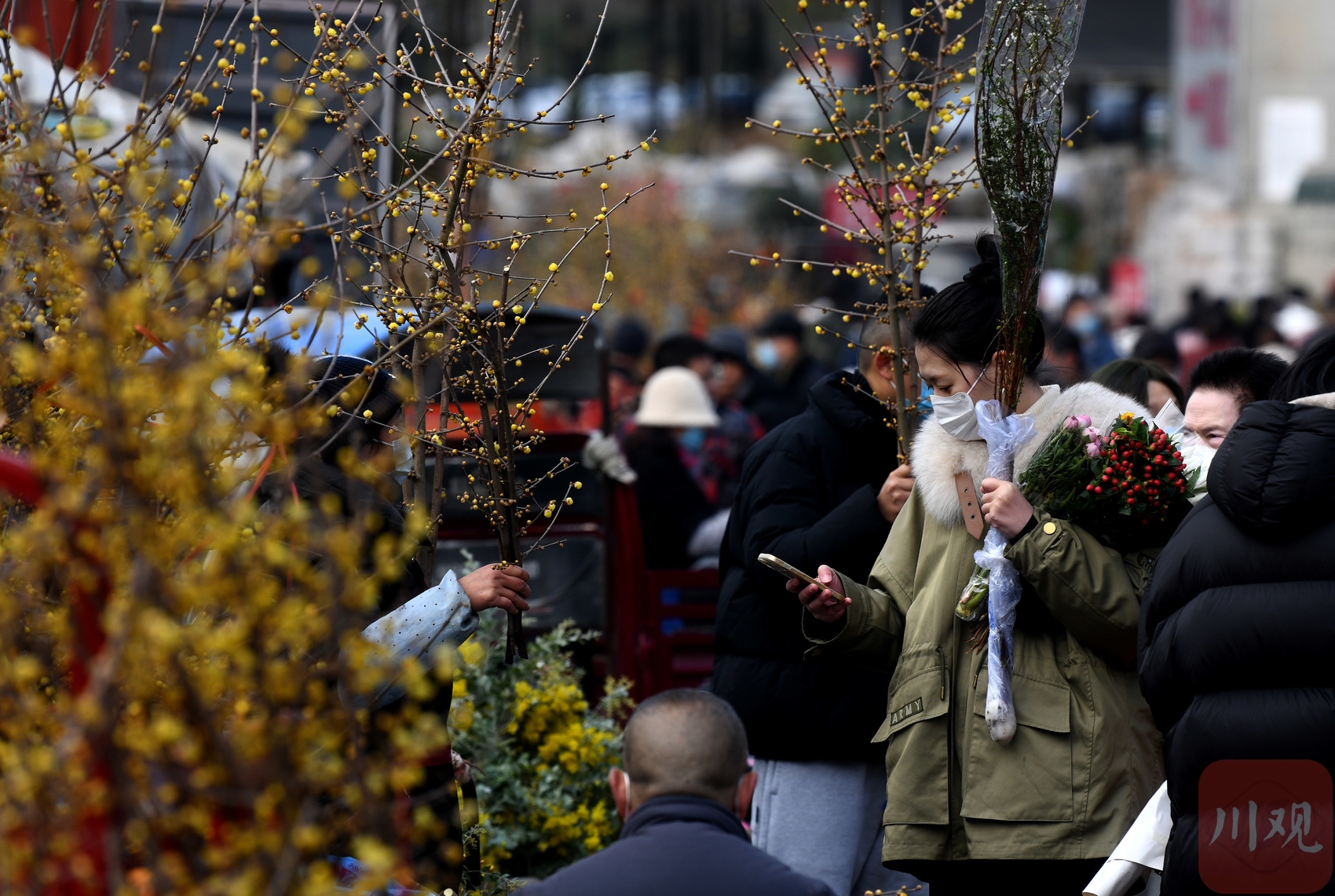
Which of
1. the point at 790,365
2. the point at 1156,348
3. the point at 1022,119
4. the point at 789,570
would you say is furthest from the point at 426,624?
the point at 790,365

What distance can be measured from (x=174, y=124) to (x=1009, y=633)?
1.96 m

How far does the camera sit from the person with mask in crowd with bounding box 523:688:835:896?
226 cm

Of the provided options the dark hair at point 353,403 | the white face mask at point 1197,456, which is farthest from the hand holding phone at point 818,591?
the dark hair at point 353,403

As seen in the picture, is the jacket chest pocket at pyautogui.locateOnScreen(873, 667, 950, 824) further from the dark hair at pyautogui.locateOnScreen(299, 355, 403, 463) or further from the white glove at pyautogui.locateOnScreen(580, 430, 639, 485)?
the white glove at pyautogui.locateOnScreen(580, 430, 639, 485)

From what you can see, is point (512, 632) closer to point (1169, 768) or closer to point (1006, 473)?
point (1006, 473)

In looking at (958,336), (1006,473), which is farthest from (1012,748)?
(958,336)

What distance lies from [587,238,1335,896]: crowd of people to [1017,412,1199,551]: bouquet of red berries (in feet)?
0.13

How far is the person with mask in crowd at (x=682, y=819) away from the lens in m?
2.26

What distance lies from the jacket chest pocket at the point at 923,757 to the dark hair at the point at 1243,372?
1.42 metres

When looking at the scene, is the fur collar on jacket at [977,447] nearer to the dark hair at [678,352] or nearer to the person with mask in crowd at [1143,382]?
the person with mask in crowd at [1143,382]

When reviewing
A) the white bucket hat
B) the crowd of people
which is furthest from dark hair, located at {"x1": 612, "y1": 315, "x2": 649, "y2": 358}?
the crowd of people

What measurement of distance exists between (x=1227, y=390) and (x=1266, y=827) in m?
1.59

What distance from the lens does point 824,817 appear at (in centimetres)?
376

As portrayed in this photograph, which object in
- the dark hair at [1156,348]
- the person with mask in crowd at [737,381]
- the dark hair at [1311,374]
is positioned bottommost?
the person with mask in crowd at [737,381]
